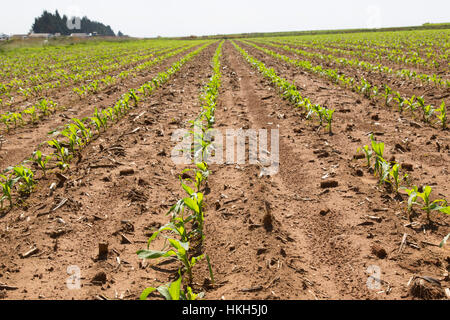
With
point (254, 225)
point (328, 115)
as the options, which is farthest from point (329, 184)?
point (328, 115)

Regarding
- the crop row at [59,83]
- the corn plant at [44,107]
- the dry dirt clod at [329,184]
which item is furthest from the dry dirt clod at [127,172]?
the crop row at [59,83]

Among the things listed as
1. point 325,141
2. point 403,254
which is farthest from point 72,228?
point 325,141

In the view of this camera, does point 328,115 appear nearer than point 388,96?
Yes

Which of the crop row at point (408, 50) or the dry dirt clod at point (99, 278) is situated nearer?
the dry dirt clod at point (99, 278)

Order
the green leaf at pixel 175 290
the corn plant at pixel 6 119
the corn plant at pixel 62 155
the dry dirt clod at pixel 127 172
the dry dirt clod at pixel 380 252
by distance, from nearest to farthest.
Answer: the green leaf at pixel 175 290, the dry dirt clod at pixel 380 252, the dry dirt clod at pixel 127 172, the corn plant at pixel 62 155, the corn plant at pixel 6 119

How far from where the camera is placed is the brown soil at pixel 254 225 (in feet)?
8.02

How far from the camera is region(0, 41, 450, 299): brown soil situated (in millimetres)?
2445

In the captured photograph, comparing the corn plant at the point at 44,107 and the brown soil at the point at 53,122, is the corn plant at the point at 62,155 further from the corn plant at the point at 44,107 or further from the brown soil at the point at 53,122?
the corn plant at the point at 44,107

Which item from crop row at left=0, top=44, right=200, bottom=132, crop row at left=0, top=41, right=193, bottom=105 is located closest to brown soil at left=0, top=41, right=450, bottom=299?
crop row at left=0, top=44, right=200, bottom=132

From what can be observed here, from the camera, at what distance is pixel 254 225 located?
10.4 ft

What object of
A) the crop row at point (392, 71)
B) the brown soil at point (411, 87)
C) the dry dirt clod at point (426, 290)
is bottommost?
the dry dirt clod at point (426, 290)

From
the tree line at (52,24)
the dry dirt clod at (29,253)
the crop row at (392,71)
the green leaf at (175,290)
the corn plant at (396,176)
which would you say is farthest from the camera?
the tree line at (52,24)

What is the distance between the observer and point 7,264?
2738mm

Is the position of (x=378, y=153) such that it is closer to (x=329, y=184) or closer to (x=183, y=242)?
(x=329, y=184)
